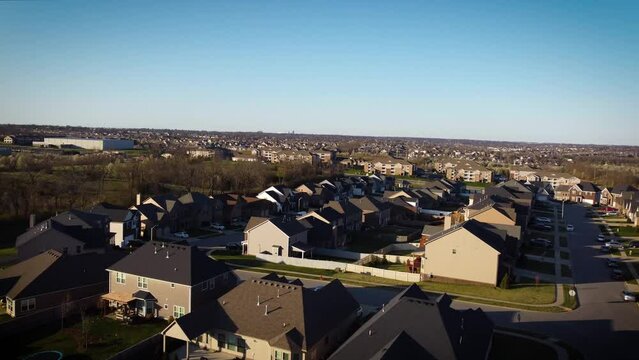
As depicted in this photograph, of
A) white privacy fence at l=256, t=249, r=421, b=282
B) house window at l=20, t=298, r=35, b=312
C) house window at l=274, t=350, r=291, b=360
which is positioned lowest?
white privacy fence at l=256, t=249, r=421, b=282

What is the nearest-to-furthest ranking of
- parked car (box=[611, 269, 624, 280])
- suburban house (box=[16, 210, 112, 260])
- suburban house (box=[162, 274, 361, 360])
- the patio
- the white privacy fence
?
1. suburban house (box=[162, 274, 361, 360])
2. the patio
3. suburban house (box=[16, 210, 112, 260])
4. the white privacy fence
5. parked car (box=[611, 269, 624, 280])

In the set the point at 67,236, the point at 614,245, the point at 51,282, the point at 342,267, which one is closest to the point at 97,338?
the point at 51,282

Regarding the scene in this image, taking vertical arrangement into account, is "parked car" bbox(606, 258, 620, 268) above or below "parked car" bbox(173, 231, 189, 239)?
above

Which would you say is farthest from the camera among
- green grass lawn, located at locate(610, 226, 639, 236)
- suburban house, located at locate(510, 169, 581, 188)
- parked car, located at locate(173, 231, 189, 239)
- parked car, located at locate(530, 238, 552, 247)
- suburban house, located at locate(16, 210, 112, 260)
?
suburban house, located at locate(510, 169, 581, 188)

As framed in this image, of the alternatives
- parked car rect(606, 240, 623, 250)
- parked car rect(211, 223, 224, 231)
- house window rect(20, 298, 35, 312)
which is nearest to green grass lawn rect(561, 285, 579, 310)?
parked car rect(606, 240, 623, 250)

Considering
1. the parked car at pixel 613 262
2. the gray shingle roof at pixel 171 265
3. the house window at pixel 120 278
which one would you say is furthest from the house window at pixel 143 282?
the parked car at pixel 613 262

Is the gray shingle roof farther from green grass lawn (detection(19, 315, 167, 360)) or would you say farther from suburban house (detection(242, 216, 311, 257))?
suburban house (detection(242, 216, 311, 257))

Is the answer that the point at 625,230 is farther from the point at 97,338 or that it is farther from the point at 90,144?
the point at 90,144

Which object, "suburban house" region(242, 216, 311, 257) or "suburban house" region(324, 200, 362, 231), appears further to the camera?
"suburban house" region(324, 200, 362, 231)
